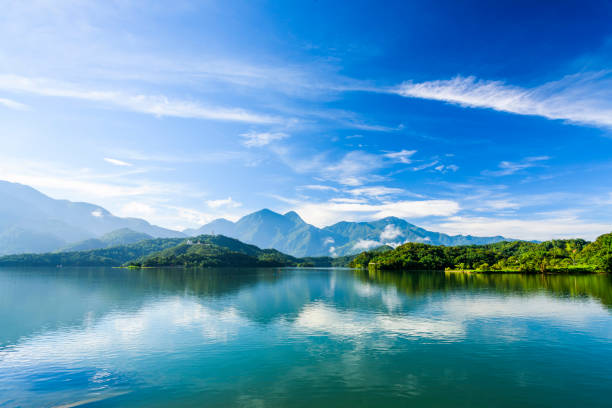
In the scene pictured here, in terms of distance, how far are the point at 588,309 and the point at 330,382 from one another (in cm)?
5182

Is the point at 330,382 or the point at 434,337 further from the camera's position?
the point at 434,337

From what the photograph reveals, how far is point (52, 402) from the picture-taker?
18484 millimetres

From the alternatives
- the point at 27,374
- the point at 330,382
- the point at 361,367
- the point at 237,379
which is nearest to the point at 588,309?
the point at 361,367

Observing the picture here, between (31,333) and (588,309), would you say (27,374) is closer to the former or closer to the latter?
(31,333)

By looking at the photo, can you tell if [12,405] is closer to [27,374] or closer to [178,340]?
[27,374]

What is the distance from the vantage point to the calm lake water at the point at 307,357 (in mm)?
19297

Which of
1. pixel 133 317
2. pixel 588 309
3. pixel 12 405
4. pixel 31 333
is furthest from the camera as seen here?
→ pixel 588 309

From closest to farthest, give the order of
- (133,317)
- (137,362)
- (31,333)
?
(137,362) < (31,333) < (133,317)

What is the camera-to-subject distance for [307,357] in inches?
1046

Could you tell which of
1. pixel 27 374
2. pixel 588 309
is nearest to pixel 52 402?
pixel 27 374

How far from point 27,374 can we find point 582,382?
41171 millimetres

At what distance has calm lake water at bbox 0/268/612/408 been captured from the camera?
19.3 m

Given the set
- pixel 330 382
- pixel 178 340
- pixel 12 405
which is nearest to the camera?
pixel 12 405

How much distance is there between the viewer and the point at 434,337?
3312cm
